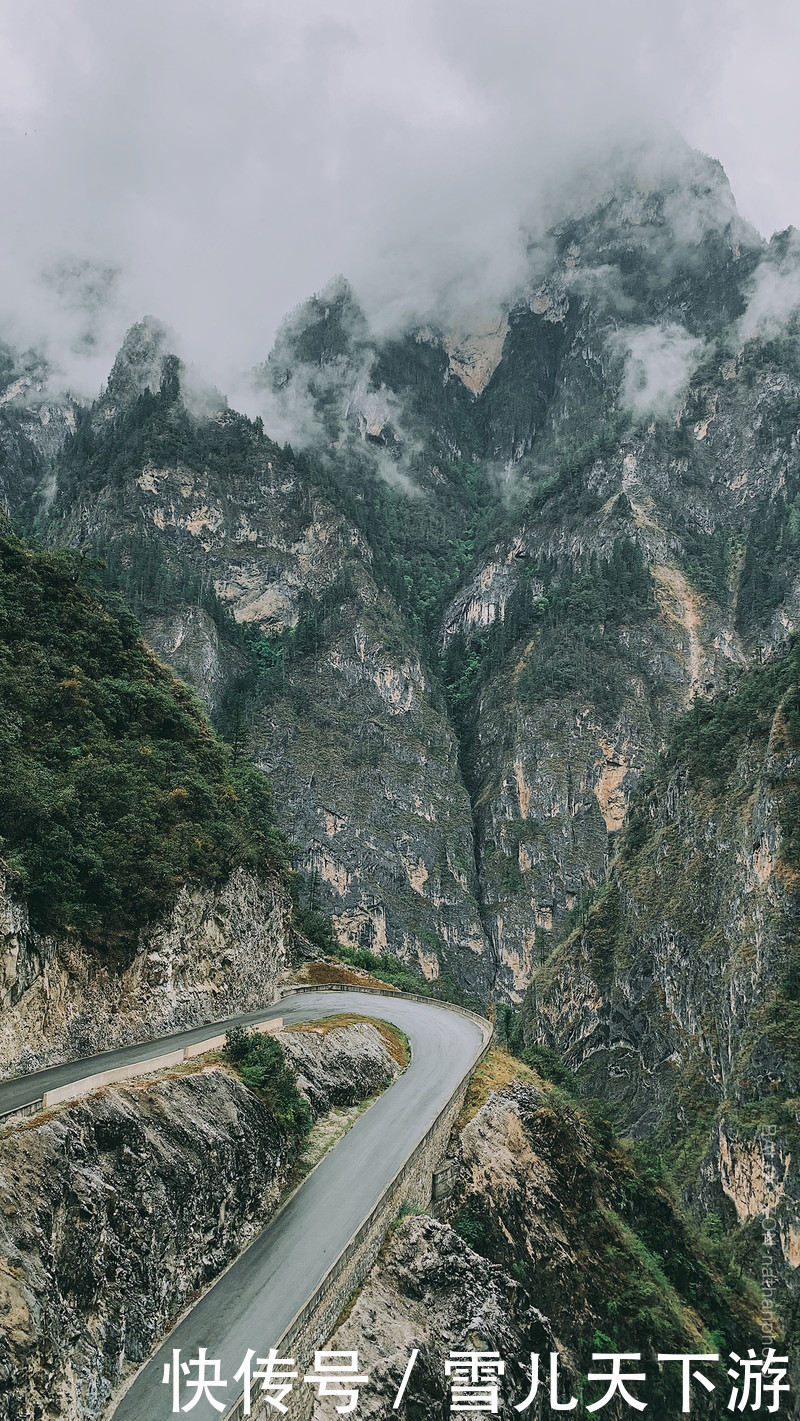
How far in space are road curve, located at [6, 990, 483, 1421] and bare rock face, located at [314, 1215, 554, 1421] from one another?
1418mm

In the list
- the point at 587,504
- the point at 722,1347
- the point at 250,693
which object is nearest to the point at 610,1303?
the point at 722,1347

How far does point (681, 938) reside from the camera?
7006 centimetres

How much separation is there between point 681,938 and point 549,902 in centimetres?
6778

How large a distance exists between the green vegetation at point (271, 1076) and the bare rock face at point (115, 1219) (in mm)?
634

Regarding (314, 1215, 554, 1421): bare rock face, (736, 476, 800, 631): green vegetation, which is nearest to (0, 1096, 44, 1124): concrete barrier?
(314, 1215, 554, 1421): bare rock face

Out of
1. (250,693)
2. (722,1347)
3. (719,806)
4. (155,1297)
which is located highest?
(250,693)

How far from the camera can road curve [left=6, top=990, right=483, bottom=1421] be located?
17562mm

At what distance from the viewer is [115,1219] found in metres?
18.2

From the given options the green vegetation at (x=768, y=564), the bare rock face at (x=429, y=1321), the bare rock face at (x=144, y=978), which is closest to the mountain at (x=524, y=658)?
the green vegetation at (x=768, y=564)

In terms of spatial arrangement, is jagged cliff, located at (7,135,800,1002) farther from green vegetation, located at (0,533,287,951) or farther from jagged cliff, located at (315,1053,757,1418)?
jagged cliff, located at (315,1053,757,1418)

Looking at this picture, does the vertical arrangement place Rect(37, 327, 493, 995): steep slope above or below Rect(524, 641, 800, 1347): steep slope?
above

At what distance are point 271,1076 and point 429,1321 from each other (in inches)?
304

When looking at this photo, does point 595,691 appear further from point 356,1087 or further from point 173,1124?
point 173,1124

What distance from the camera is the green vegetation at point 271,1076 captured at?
2608 cm
